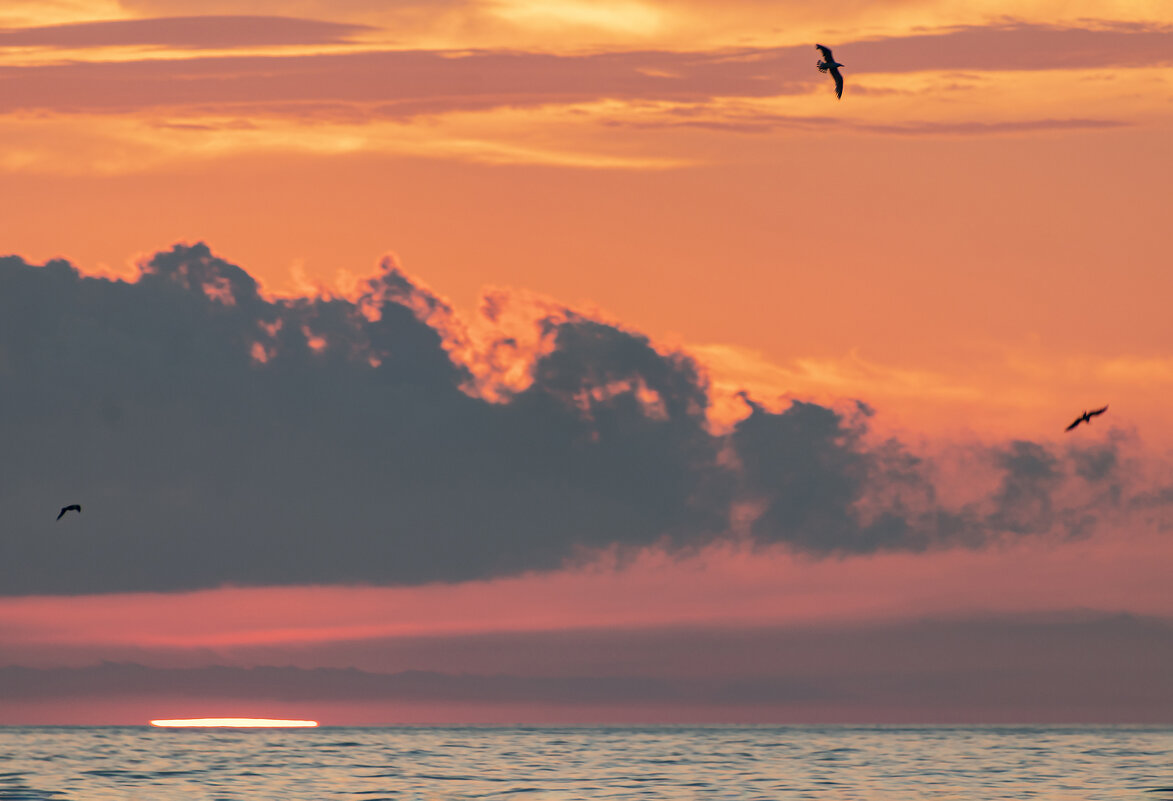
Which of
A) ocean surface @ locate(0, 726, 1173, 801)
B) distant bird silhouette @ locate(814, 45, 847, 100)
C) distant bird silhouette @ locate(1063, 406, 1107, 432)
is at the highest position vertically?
distant bird silhouette @ locate(814, 45, 847, 100)

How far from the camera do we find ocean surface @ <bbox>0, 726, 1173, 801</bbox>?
99000 mm

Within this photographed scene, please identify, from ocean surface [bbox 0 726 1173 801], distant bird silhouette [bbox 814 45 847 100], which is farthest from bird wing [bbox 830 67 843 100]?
ocean surface [bbox 0 726 1173 801]

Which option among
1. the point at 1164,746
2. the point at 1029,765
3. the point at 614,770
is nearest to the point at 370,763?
the point at 614,770

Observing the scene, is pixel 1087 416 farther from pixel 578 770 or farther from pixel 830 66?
pixel 578 770

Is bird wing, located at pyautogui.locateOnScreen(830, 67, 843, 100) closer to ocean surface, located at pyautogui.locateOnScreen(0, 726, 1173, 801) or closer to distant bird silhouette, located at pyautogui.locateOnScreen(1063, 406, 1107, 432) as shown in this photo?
distant bird silhouette, located at pyautogui.locateOnScreen(1063, 406, 1107, 432)

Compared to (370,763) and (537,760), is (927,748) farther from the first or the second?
(370,763)

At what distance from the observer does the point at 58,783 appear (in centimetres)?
10506

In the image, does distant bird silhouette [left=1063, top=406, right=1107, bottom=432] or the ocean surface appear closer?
distant bird silhouette [left=1063, top=406, right=1107, bottom=432]

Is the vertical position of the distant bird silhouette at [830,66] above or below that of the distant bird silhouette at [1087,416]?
above

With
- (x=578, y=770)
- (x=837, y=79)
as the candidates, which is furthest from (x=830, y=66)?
(x=578, y=770)

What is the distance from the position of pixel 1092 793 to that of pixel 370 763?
58.9m

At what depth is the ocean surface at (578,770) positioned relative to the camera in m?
99.0

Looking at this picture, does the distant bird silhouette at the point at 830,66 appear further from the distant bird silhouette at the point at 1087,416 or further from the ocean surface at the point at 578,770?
the ocean surface at the point at 578,770

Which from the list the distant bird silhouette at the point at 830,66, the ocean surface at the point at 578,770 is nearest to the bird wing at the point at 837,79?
the distant bird silhouette at the point at 830,66
